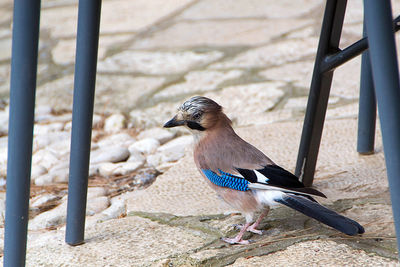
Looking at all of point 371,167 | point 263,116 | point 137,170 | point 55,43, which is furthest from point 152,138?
point 55,43

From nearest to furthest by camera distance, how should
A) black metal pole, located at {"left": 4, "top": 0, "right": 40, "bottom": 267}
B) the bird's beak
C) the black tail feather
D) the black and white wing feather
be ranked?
black metal pole, located at {"left": 4, "top": 0, "right": 40, "bottom": 267} → the black tail feather → the black and white wing feather → the bird's beak

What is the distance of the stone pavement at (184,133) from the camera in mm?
1963

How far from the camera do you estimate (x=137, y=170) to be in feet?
9.64

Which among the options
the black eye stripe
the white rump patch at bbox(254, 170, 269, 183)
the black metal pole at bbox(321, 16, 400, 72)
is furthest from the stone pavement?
the black metal pole at bbox(321, 16, 400, 72)

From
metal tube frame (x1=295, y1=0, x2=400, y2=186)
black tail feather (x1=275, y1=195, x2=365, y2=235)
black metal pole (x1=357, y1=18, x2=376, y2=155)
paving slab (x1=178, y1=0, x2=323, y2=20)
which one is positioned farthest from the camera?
paving slab (x1=178, y1=0, x2=323, y2=20)

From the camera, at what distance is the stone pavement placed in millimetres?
1963

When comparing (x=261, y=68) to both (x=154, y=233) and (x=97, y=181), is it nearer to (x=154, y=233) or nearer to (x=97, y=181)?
(x=97, y=181)

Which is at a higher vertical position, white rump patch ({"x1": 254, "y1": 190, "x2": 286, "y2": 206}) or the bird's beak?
the bird's beak

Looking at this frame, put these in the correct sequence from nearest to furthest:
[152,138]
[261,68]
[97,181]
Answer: [97,181], [152,138], [261,68]

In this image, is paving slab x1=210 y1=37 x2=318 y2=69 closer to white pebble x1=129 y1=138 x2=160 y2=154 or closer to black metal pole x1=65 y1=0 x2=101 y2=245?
white pebble x1=129 y1=138 x2=160 y2=154

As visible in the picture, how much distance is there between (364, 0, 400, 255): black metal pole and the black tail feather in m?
0.44

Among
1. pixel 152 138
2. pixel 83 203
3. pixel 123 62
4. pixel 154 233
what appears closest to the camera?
pixel 83 203

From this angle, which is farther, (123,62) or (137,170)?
(123,62)

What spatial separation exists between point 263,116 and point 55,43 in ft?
8.24
